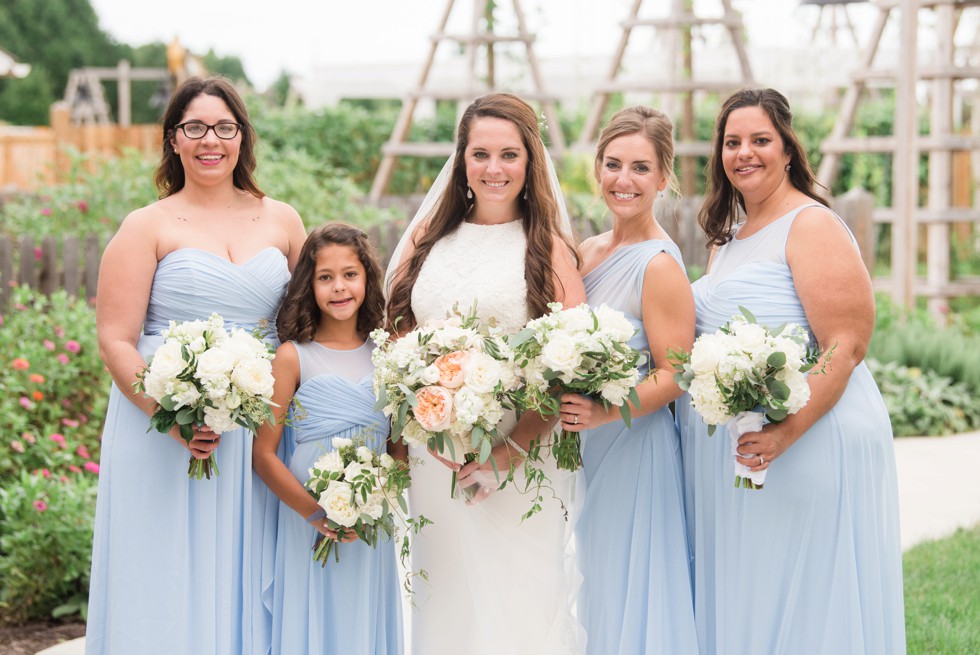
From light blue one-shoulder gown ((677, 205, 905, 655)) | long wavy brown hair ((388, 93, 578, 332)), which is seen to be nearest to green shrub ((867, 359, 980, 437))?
light blue one-shoulder gown ((677, 205, 905, 655))

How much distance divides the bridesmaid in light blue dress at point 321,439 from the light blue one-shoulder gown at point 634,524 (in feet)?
2.69

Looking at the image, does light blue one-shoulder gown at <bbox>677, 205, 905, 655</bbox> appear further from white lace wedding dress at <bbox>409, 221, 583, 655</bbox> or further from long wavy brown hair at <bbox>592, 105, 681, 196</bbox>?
white lace wedding dress at <bbox>409, 221, 583, 655</bbox>

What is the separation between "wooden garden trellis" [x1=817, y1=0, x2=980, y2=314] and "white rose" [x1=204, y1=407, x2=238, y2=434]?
8.66 m

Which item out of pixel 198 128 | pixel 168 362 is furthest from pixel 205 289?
pixel 198 128

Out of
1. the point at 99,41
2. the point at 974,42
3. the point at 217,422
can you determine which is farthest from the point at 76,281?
the point at 99,41

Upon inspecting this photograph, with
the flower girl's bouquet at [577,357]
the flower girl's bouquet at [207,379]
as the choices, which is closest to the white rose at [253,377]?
the flower girl's bouquet at [207,379]

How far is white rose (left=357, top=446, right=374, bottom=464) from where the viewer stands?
3.85m

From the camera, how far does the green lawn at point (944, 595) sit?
16.6ft

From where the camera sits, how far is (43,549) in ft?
17.6

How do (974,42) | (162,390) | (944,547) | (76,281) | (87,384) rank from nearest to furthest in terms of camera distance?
(162,390) < (944,547) < (87,384) < (76,281) < (974,42)

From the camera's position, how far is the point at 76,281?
873cm

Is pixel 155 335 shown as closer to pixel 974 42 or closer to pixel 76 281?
pixel 76 281

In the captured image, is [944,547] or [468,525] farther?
[944,547]

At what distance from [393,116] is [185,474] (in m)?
15.2
